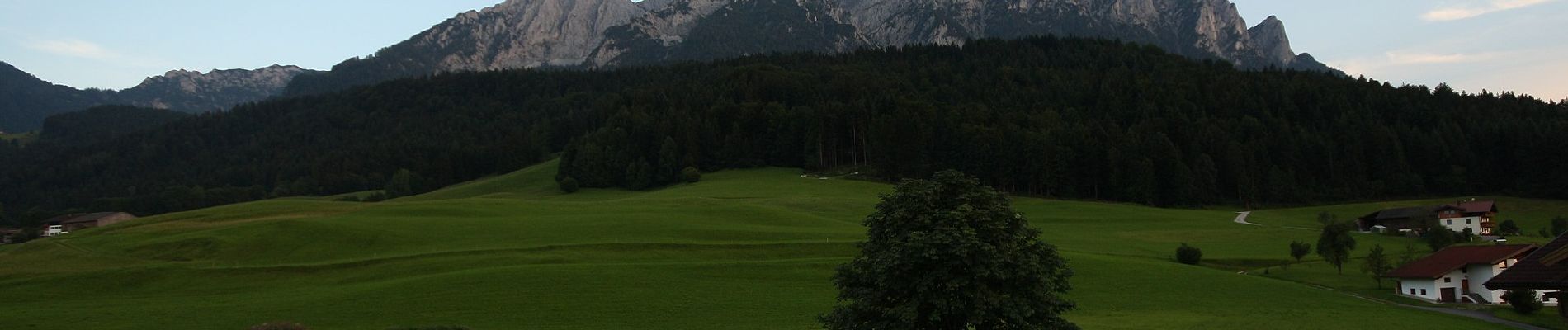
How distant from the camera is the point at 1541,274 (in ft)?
70.1

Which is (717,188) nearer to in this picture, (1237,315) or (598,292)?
(598,292)

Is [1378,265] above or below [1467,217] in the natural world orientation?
below

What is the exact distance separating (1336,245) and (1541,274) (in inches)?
1827

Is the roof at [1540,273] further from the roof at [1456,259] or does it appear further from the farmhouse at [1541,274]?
the roof at [1456,259]

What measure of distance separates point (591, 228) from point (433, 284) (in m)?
21.1

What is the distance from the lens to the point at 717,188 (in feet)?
395

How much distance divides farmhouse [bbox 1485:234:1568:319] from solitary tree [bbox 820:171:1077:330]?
33.8 ft

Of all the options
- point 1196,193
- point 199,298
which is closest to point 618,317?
point 199,298

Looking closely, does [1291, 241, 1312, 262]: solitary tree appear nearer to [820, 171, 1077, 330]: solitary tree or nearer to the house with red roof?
the house with red roof

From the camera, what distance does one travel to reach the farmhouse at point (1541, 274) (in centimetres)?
2072

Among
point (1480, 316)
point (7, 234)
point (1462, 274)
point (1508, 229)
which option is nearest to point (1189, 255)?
point (1462, 274)

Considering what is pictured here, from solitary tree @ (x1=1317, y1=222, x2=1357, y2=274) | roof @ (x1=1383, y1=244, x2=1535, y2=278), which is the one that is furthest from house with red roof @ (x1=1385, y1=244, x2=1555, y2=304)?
solitary tree @ (x1=1317, y1=222, x2=1357, y2=274)

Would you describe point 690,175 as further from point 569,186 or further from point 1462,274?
point 1462,274

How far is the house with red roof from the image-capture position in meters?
53.8
